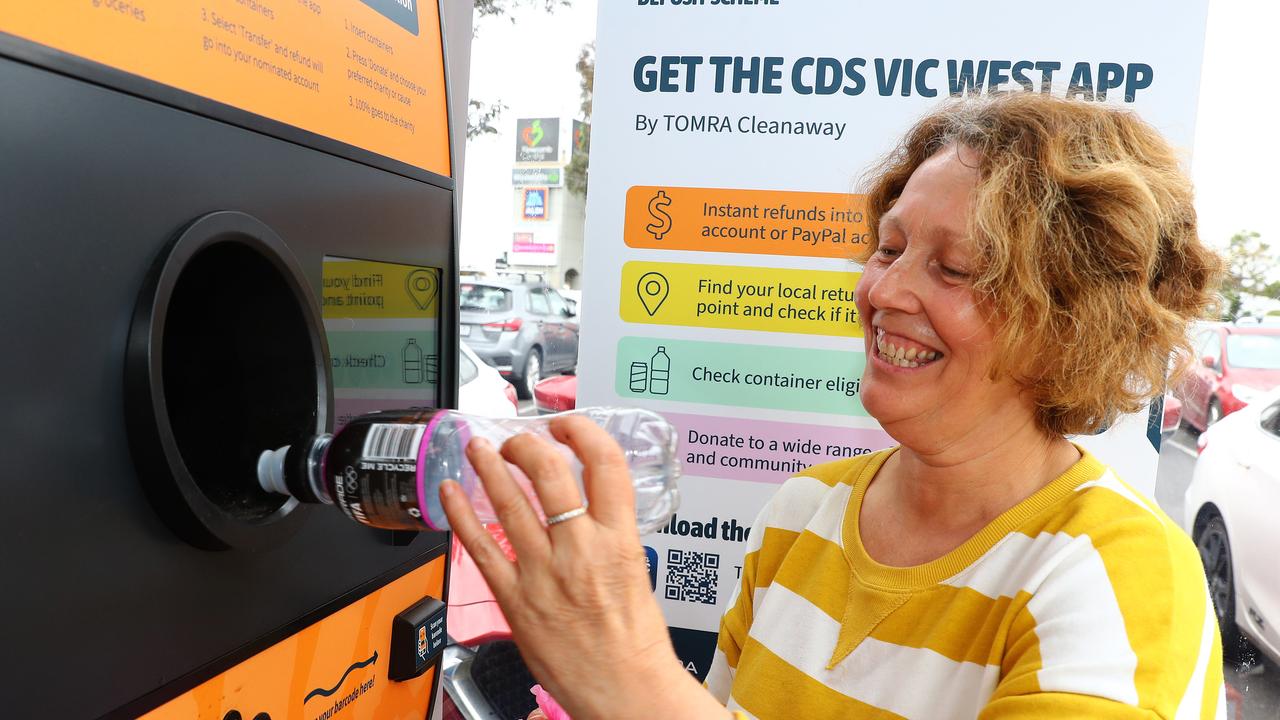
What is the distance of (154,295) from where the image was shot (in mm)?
814

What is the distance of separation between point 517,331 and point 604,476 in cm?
615

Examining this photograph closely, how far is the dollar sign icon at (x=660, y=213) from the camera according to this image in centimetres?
229

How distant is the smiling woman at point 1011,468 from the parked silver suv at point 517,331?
5.21 metres

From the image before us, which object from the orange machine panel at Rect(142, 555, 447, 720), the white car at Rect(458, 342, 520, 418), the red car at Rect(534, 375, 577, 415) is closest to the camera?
the orange machine panel at Rect(142, 555, 447, 720)

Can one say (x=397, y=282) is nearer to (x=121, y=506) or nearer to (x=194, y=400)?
(x=194, y=400)

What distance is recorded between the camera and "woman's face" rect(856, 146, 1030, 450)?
3.68 feet

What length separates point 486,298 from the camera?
21.8ft

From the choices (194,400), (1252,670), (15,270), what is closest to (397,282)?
(194,400)

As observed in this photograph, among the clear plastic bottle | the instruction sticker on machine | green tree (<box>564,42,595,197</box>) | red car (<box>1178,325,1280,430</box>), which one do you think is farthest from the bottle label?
red car (<box>1178,325,1280,430</box>)

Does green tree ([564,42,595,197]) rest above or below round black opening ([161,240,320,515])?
above

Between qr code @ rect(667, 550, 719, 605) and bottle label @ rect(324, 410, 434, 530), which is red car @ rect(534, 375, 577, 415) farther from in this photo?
bottle label @ rect(324, 410, 434, 530)

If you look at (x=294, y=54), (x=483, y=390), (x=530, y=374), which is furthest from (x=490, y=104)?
(x=530, y=374)

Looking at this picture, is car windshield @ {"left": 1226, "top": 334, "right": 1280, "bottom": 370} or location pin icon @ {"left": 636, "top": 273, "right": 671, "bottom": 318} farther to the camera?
car windshield @ {"left": 1226, "top": 334, "right": 1280, "bottom": 370}

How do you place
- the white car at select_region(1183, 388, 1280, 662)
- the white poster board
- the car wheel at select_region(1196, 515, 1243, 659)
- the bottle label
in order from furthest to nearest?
the car wheel at select_region(1196, 515, 1243, 659) → the white car at select_region(1183, 388, 1280, 662) → the white poster board → the bottle label
